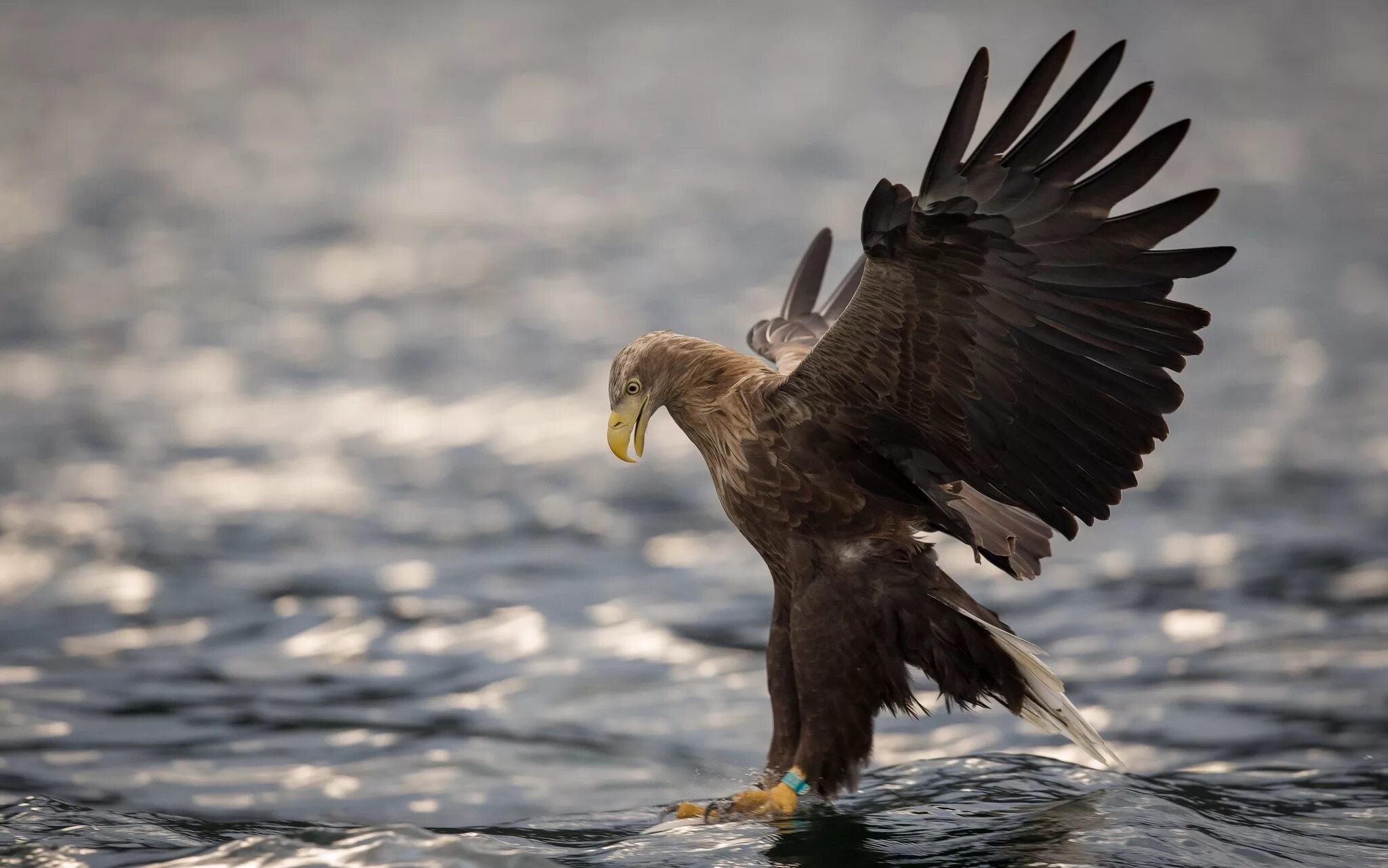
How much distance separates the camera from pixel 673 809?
4559 millimetres

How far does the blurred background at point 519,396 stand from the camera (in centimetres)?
592

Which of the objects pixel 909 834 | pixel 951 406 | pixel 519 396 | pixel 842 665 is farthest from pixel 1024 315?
pixel 519 396

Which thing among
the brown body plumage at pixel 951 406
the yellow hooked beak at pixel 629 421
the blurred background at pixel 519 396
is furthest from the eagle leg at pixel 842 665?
the blurred background at pixel 519 396

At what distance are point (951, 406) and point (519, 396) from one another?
18.5ft

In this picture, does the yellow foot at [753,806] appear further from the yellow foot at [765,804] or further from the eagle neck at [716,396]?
the eagle neck at [716,396]

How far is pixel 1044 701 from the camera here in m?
4.43

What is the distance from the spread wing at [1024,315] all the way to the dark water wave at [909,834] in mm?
783

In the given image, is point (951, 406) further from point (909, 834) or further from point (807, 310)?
point (807, 310)

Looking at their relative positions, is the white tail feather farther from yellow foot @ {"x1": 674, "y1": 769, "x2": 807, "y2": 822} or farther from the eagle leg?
yellow foot @ {"x1": 674, "y1": 769, "x2": 807, "y2": 822}

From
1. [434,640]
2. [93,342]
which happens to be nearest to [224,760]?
[434,640]

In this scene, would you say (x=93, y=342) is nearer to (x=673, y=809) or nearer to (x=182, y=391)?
(x=182, y=391)

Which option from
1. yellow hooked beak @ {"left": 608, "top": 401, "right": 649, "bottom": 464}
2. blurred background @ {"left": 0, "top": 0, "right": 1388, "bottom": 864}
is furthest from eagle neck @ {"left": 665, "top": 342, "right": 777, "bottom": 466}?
blurred background @ {"left": 0, "top": 0, "right": 1388, "bottom": 864}

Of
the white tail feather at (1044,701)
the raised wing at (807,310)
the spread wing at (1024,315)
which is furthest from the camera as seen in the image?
the raised wing at (807,310)

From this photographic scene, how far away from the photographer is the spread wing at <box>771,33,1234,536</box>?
3629 mm
